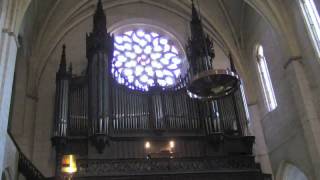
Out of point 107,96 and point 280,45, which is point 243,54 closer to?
point 280,45

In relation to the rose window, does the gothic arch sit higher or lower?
lower

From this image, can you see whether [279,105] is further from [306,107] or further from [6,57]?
[6,57]

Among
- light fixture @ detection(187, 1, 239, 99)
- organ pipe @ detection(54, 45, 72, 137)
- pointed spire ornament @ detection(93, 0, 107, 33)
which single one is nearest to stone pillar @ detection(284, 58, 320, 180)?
light fixture @ detection(187, 1, 239, 99)

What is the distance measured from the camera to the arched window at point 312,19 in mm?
13688

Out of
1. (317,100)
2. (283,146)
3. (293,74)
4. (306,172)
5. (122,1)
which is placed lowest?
(306,172)

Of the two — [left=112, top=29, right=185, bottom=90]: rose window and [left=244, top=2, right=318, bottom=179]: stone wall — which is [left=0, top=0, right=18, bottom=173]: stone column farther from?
[left=244, top=2, right=318, bottom=179]: stone wall

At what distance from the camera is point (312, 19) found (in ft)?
45.9

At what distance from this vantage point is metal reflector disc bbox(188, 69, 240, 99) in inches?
446

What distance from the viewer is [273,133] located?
16125 mm

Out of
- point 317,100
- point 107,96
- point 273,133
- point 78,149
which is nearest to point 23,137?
point 78,149

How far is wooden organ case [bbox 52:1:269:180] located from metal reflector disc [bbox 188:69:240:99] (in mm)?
2868

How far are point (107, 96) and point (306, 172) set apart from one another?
7221 millimetres

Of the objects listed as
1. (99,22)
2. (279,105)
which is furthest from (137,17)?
(279,105)

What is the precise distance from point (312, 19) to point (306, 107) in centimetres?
294
